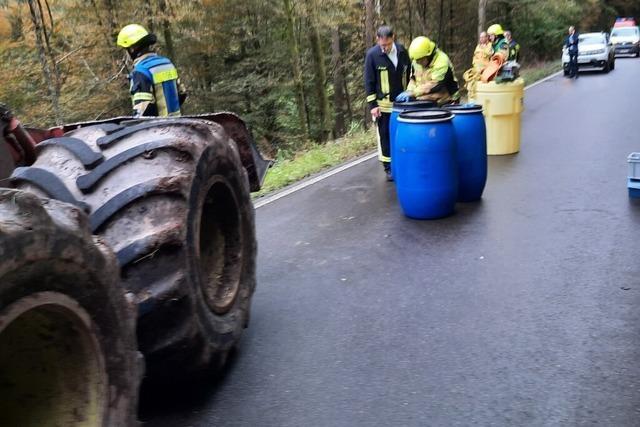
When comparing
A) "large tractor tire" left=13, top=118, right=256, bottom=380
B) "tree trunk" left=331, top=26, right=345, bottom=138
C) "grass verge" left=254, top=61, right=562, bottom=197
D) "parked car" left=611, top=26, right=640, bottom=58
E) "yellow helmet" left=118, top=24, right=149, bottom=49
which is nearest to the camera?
"large tractor tire" left=13, top=118, right=256, bottom=380

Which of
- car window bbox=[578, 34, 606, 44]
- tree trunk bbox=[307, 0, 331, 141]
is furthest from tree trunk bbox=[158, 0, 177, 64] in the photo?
car window bbox=[578, 34, 606, 44]

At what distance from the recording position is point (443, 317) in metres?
4.73

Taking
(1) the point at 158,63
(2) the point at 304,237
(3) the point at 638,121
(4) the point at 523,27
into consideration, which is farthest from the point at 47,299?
(4) the point at 523,27

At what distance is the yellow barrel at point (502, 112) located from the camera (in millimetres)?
10508

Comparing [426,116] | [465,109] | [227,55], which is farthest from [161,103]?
[227,55]

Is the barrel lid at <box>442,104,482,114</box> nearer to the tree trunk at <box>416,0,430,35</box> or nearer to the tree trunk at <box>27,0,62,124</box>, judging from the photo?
the tree trunk at <box>27,0,62,124</box>

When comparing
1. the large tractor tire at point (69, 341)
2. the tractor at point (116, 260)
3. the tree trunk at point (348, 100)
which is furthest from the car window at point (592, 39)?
the large tractor tire at point (69, 341)

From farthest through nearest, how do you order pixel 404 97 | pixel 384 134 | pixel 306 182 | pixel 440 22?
1. pixel 440 22
2. pixel 306 182
3. pixel 384 134
4. pixel 404 97

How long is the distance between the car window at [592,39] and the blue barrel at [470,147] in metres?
27.0

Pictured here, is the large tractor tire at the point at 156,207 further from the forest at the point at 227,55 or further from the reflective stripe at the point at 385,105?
the forest at the point at 227,55

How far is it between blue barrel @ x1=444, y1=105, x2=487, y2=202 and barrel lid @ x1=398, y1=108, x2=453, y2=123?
576 millimetres

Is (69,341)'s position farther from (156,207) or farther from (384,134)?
(384,134)

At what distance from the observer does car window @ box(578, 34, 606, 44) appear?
104 ft

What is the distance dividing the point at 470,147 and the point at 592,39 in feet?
90.2
